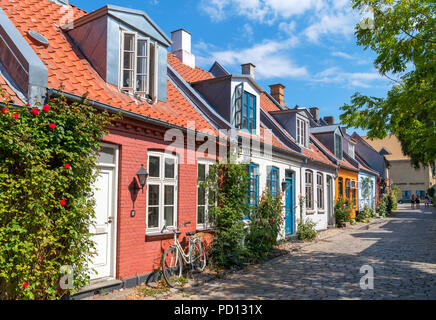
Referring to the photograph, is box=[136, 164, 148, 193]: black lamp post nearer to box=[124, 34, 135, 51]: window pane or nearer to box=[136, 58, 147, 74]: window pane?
box=[136, 58, 147, 74]: window pane

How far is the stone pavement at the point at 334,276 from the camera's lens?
21.7ft

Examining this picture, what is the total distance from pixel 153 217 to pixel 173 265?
3.85ft

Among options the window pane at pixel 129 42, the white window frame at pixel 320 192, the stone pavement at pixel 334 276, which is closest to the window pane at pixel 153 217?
the stone pavement at pixel 334 276

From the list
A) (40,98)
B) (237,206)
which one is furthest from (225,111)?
(40,98)

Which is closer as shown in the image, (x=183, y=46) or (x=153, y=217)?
(x=153, y=217)

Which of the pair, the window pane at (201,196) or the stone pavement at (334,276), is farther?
the window pane at (201,196)

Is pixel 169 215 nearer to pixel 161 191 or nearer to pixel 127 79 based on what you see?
pixel 161 191

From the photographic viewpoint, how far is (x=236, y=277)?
26.8 feet

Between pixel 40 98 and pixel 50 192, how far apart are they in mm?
1673

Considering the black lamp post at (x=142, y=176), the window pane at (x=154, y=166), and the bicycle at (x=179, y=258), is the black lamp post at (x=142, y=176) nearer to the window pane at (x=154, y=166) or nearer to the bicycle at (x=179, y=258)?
the window pane at (x=154, y=166)

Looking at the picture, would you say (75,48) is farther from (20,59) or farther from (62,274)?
(62,274)

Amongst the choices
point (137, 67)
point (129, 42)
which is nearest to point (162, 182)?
point (137, 67)

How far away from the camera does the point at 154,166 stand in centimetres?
788

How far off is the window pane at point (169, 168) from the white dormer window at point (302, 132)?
29.9ft
